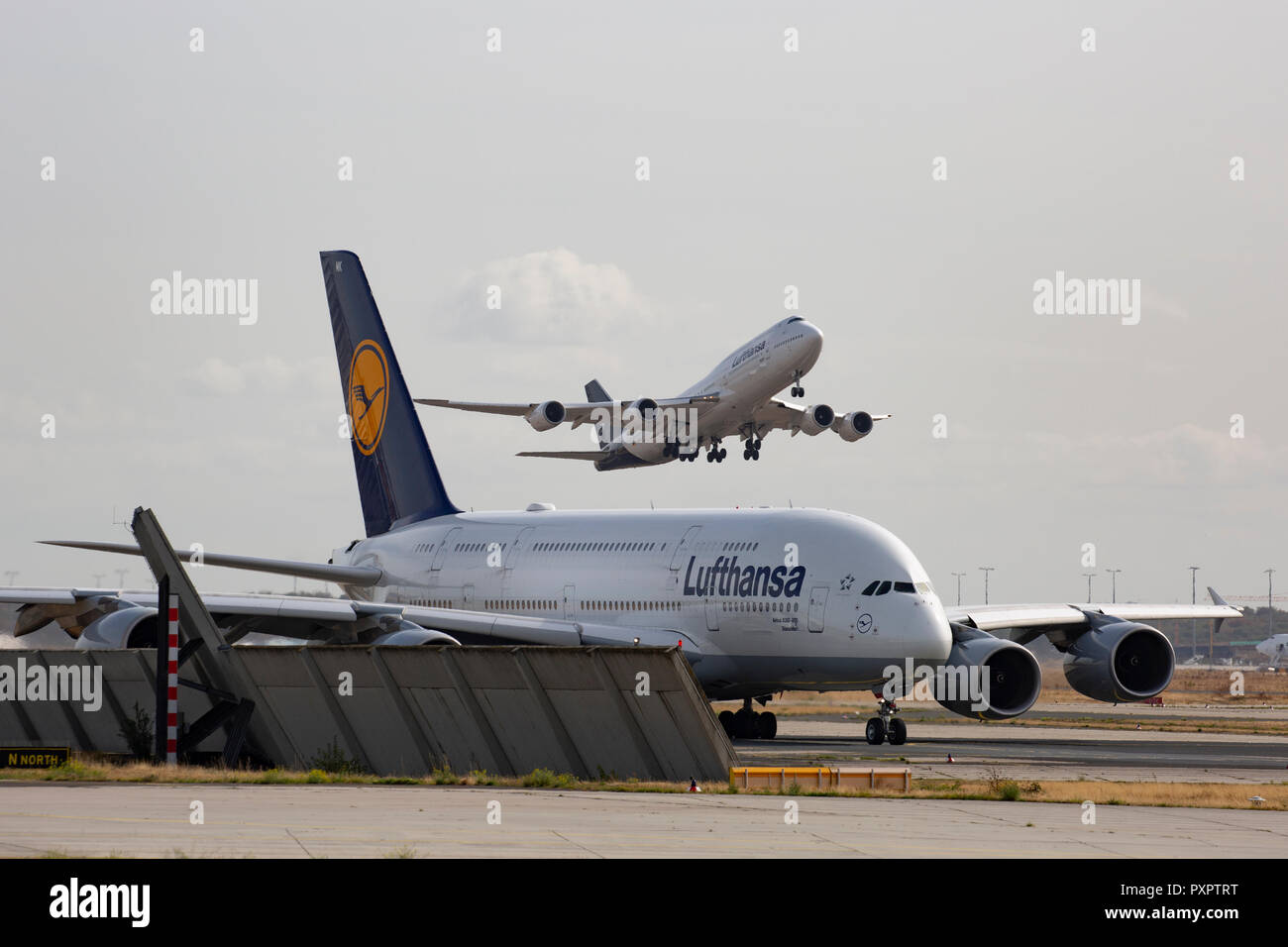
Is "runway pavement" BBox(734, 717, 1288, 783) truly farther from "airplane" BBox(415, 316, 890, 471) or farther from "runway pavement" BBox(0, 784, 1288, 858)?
"airplane" BBox(415, 316, 890, 471)

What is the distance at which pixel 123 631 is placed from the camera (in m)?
32.5

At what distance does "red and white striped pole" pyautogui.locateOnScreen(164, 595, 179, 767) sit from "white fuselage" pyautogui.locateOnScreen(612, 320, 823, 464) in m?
37.2

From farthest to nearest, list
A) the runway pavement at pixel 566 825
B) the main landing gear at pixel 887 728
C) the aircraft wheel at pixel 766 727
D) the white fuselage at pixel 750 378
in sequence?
the white fuselage at pixel 750 378 < the aircraft wheel at pixel 766 727 < the main landing gear at pixel 887 728 < the runway pavement at pixel 566 825

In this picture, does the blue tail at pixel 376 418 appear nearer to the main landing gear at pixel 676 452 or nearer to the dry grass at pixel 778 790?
the main landing gear at pixel 676 452

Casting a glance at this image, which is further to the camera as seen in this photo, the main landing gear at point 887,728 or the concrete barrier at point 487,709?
the main landing gear at point 887,728

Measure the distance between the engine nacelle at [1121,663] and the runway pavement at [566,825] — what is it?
2064 centimetres

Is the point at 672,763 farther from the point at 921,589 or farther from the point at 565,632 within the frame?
the point at 565,632

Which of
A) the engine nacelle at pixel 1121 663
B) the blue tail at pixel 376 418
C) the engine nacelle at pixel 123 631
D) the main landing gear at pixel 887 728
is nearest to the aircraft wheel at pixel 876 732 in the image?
the main landing gear at pixel 887 728

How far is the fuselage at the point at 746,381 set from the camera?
60.6m

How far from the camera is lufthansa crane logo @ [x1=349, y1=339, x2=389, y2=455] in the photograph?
49438 millimetres

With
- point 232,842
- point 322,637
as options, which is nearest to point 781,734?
point 322,637

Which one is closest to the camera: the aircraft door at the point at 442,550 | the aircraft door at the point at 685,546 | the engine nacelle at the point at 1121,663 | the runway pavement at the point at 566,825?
the runway pavement at the point at 566,825

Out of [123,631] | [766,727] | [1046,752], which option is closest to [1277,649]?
[766,727]

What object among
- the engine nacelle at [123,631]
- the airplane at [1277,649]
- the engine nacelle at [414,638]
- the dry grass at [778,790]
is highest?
the engine nacelle at [123,631]
